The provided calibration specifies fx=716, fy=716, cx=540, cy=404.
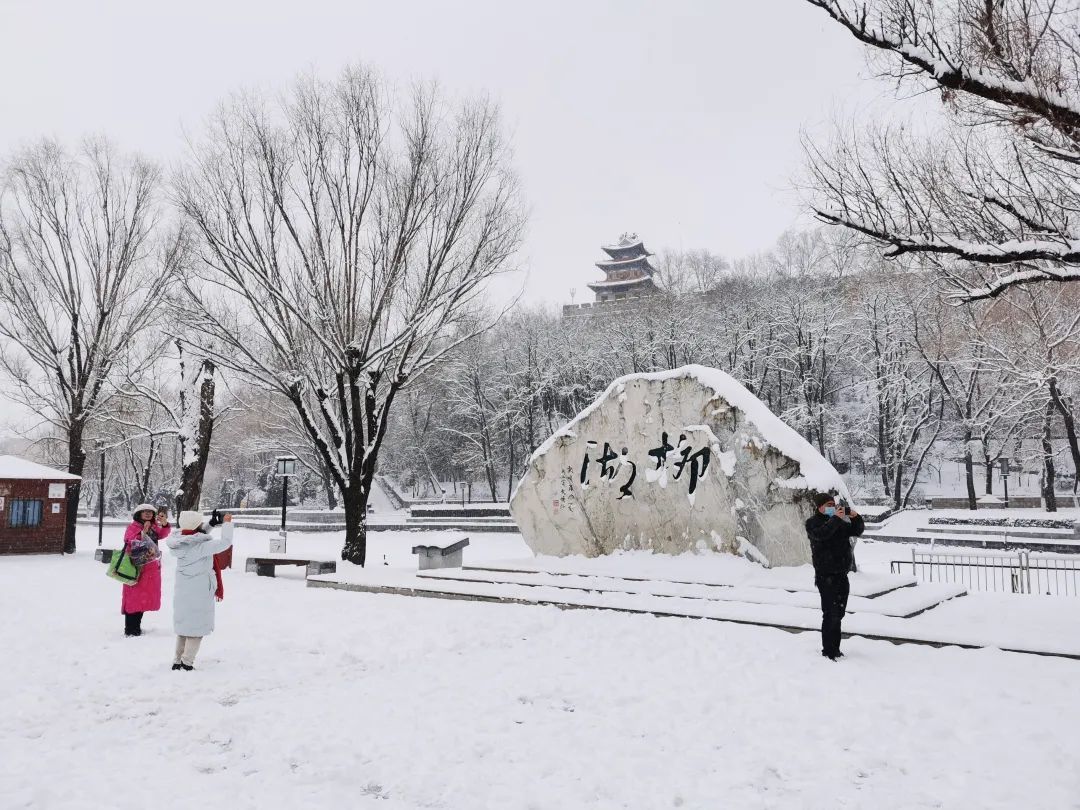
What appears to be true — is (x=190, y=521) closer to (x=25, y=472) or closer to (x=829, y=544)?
(x=829, y=544)

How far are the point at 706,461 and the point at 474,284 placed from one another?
6.45m

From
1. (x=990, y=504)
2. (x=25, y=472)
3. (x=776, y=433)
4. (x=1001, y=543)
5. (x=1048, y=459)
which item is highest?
(x=776, y=433)

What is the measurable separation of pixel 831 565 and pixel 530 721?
3262 mm

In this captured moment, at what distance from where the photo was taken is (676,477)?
1077cm

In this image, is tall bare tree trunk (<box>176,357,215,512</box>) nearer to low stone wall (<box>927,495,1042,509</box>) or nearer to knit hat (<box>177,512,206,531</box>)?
knit hat (<box>177,512,206,531</box>)

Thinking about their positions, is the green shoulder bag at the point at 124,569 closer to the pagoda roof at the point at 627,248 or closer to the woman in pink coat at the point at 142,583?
the woman in pink coat at the point at 142,583

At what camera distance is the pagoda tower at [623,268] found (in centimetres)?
5666

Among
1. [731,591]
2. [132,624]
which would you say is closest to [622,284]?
[731,591]

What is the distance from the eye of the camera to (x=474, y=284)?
14547 mm

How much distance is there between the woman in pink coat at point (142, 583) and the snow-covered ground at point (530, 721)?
26cm

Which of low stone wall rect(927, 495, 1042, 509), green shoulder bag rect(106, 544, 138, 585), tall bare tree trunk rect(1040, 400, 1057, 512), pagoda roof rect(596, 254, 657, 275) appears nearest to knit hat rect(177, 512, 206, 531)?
green shoulder bag rect(106, 544, 138, 585)

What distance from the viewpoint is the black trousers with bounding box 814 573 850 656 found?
21.7 feet


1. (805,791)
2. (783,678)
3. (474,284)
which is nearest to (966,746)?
(805,791)

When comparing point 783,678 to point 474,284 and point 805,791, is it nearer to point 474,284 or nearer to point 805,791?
point 805,791
